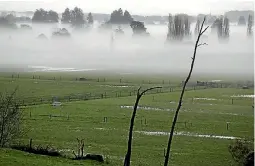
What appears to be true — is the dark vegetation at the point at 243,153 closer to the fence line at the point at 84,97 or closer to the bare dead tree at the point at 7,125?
the bare dead tree at the point at 7,125

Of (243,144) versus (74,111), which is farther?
(74,111)

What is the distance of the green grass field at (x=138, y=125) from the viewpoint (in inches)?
1359

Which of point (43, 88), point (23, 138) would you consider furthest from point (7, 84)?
point (23, 138)

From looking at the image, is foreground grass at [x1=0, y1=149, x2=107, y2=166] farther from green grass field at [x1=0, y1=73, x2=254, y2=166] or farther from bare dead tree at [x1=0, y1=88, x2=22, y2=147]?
bare dead tree at [x1=0, y1=88, x2=22, y2=147]

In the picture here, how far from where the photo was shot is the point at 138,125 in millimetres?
49156

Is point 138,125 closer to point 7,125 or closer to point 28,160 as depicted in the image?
point 7,125

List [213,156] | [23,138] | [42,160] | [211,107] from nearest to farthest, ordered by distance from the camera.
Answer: [42,160], [213,156], [23,138], [211,107]

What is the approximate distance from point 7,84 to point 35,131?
42.2 m

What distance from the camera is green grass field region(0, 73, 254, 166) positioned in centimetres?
3453

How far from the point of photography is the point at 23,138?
39875 millimetres

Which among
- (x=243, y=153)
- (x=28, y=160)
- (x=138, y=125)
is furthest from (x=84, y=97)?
(x=28, y=160)

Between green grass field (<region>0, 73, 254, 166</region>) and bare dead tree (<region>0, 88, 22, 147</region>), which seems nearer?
bare dead tree (<region>0, 88, 22, 147</region>)

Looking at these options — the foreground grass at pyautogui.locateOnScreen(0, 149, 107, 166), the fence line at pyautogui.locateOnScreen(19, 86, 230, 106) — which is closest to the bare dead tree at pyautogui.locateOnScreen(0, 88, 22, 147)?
the foreground grass at pyautogui.locateOnScreen(0, 149, 107, 166)

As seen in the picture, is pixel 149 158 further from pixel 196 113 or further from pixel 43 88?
pixel 43 88
